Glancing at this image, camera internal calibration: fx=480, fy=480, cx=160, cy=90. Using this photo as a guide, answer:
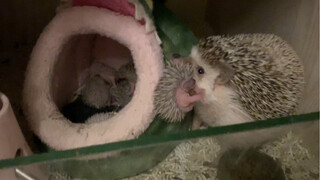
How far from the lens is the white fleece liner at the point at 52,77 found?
1.14m

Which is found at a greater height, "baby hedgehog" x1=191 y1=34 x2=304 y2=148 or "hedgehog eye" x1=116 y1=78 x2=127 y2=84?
"baby hedgehog" x1=191 y1=34 x2=304 y2=148

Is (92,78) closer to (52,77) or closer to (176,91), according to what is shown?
(52,77)

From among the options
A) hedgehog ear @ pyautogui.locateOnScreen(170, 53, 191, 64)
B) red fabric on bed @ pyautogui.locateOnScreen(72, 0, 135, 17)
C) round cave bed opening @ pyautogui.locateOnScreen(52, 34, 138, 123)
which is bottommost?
round cave bed opening @ pyautogui.locateOnScreen(52, 34, 138, 123)

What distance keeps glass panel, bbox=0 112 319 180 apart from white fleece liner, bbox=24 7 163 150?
10 cm

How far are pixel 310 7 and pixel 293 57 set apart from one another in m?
0.12

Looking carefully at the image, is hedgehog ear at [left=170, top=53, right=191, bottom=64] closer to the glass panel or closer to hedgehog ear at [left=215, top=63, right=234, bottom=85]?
hedgehog ear at [left=215, top=63, right=234, bottom=85]

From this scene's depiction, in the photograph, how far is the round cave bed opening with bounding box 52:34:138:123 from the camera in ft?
4.40

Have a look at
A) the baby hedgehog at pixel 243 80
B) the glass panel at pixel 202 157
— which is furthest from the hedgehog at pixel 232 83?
the glass panel at pixel 202 157

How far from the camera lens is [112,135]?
114 centimetres

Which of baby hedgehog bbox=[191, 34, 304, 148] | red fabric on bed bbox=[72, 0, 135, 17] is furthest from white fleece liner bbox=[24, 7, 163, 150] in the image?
baby hedgehog bbox=[191, 34, 304, 148]

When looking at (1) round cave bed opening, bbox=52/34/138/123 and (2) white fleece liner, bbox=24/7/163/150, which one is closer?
(2) white fleece liner, bbox=24/7/163/150

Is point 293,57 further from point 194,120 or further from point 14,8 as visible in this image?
point 14,8

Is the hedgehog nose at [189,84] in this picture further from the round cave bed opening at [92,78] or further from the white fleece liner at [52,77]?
the round cave bed opening at [92,78]

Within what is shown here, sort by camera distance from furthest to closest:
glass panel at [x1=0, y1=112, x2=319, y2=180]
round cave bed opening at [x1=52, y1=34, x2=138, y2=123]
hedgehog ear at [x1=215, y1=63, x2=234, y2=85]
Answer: round cave bed opening at [x1=52, y1=34, x2=138, y2=123], hedgehog ear at [x1=215, y1=63, x2=234, y2=85], glass panel at [x1=0, y1=112, x2=319, y2=180]
